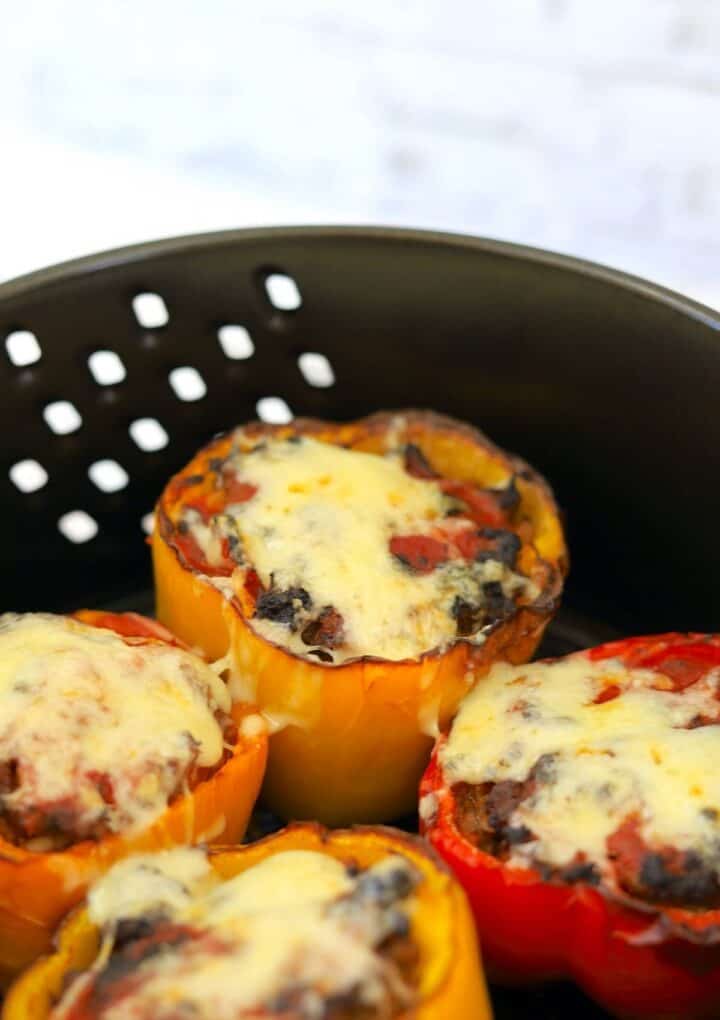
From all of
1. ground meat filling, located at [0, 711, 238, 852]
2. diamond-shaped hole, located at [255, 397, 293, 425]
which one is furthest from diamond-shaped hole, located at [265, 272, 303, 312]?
ground meat filling, located at [0, 711, 238, 852]

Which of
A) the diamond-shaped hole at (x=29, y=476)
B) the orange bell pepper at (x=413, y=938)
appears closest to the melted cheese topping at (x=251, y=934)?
the orange bell pepper at (x=413, y=938)

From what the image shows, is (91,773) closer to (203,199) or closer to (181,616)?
(181,616)

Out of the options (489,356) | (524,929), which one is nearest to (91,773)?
(524,929)

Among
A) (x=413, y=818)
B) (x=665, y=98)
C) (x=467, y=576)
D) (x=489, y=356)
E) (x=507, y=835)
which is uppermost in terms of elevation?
(x=665, y=98)

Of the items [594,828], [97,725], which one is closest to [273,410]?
[97,725]

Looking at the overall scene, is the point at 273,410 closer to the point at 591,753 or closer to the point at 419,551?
the point at 419,551

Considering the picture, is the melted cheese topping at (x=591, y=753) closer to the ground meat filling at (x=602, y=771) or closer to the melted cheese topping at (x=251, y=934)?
the ground meat filling at (x=602, y=771)
